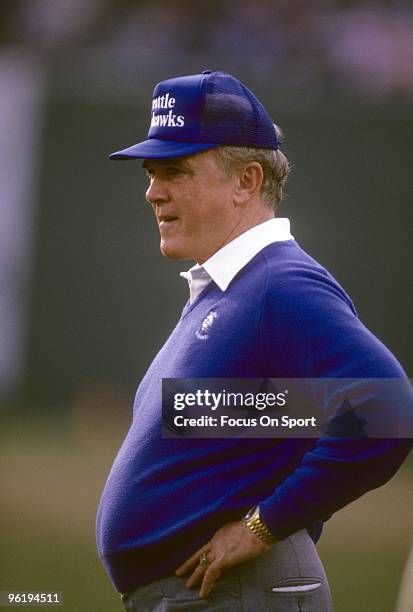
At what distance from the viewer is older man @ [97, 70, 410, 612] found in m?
1.22

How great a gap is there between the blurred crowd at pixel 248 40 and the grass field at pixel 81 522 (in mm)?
918

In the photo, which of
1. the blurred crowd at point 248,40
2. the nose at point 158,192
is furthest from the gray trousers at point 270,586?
the blurred crowd at point 248,40

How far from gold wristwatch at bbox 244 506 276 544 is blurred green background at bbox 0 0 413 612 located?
0.60 metres

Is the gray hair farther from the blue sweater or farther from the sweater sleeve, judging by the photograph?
the sweater sleeve

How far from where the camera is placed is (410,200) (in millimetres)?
2160

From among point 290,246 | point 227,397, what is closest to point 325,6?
point 290,246

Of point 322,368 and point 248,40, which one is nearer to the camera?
point 322,368

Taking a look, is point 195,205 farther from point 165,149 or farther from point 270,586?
point 270,586

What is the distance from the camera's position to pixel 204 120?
141 centimetres

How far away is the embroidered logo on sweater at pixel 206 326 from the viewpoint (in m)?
1.33

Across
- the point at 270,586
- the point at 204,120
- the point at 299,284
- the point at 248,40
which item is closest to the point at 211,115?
the point at 204,120

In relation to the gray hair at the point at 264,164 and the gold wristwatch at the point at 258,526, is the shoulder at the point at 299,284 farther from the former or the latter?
the gold wristwatch at the point at 258,526

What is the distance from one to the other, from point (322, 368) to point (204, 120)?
1.44ft

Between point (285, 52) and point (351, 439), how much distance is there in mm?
1400
